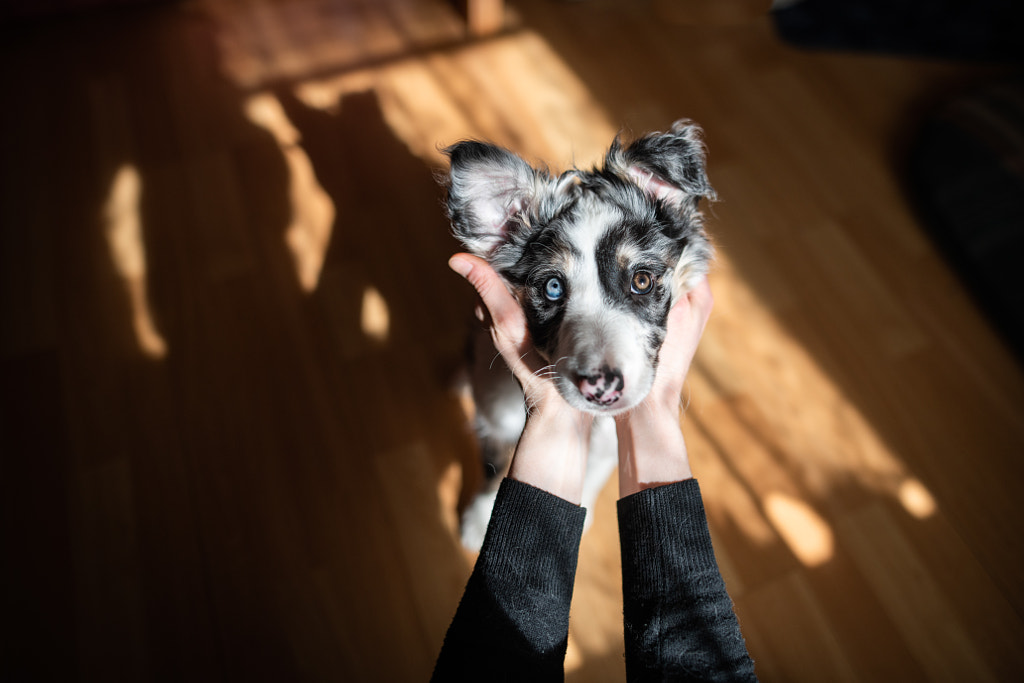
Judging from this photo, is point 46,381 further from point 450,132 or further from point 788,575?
point 788,575

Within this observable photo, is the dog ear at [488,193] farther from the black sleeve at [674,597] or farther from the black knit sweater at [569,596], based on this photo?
the black sleeve at [674,597]

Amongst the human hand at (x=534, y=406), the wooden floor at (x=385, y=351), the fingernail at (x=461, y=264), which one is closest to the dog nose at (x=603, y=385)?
the human hand at (x=534, y=406)

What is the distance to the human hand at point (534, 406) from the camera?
1384 millimetres

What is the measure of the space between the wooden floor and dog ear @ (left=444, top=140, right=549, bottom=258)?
0.76 m

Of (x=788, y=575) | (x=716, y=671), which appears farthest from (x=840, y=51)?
(x=716, y=671)

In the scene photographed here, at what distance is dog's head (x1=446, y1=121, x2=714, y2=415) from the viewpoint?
128 centimetres

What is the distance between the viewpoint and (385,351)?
220 cm

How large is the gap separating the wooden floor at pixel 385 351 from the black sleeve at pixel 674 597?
69cm

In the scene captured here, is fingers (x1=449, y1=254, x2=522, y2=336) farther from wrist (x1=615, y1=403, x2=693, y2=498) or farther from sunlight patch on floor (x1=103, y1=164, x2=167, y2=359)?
sunlight patch on floor (x1=103, y1=164, x2=167, y2=359)

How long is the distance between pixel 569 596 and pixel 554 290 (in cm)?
71

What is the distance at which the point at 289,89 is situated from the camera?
A: 2.82 metres

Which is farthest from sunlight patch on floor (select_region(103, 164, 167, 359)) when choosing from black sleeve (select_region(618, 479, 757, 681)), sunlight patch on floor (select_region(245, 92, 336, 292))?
black sleeve (select_region(618, 479, 757, 681))

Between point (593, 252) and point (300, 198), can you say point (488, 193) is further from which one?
point (300, 198)

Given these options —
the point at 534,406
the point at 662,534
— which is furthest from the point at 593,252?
the point at 662,534
